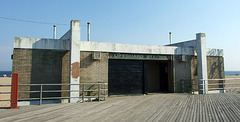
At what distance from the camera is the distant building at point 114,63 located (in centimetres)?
1017

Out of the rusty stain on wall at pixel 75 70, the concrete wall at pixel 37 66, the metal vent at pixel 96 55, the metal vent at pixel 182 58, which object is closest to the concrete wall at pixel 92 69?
the metal vent at pixel 96 55

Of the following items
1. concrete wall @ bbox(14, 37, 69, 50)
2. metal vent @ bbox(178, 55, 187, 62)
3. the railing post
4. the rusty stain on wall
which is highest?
concrete wall @ bbox(14, 37, 69, 50)

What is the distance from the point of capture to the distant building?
10172 millimetres

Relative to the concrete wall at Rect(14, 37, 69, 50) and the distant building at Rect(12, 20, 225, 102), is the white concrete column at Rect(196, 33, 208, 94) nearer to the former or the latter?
the distant building at Rect(12, 20, 225, 102)

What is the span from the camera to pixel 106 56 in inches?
464

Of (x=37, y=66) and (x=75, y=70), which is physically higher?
(x=37, y=66)

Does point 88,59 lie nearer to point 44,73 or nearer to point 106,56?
point 106,56

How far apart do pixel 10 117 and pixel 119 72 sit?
7.27 metres

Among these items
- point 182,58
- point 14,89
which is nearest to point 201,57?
point 182,58

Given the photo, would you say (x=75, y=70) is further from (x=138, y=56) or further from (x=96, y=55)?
(x=138, y=56)

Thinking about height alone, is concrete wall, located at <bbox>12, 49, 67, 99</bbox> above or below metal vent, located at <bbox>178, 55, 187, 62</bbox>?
below

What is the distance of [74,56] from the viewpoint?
1038 centimetres

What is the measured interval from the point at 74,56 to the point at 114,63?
3.04 meters

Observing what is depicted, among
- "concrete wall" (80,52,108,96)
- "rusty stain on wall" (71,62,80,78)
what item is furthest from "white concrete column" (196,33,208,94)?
"rusty stain on wall" (71,62,80,78)
